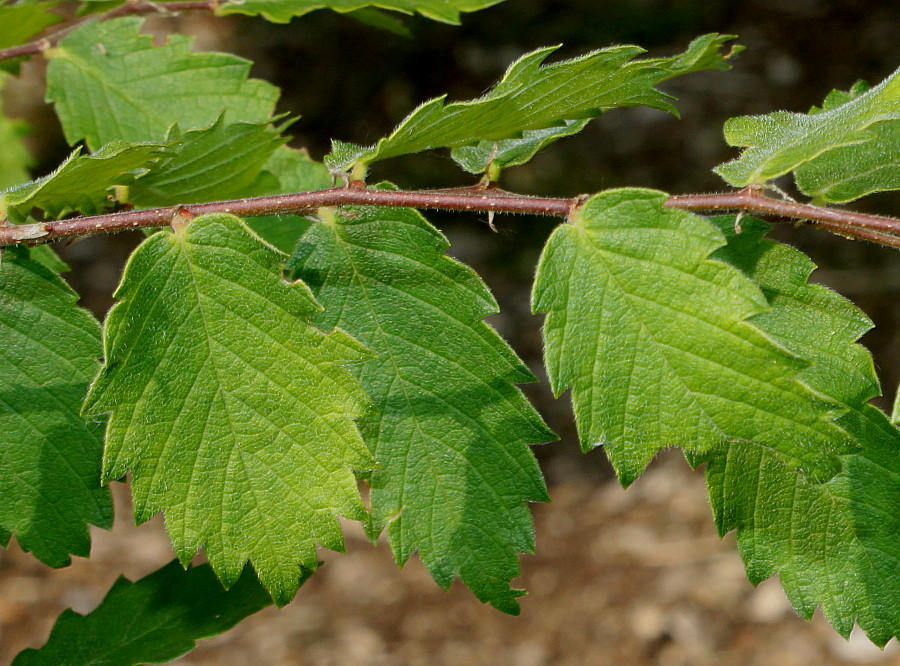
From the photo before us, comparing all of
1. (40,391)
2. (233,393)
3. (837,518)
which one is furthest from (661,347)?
(40,391)

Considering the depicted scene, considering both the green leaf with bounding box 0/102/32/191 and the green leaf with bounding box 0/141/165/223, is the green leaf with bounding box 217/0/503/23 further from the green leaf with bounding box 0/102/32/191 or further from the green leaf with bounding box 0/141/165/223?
the green leaf with bounding box 0/102/32/191

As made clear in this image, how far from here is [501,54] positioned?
5.99 meters

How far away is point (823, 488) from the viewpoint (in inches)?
44.9

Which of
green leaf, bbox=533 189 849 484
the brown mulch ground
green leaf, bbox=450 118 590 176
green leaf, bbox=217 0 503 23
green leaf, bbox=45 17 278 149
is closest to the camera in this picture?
green leaf, bbox=533 189 849 484

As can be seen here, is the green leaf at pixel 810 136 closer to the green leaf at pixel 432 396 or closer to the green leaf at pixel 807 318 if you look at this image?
the green leaf at pixel 807 318

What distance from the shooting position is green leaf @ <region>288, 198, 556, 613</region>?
115cm

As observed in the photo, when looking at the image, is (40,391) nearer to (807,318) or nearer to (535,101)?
(535,101)

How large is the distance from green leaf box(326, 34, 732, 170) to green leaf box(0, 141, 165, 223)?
242 mm

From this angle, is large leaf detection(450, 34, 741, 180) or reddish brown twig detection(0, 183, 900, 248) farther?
large leaf detection(450, 34, 741, 180)

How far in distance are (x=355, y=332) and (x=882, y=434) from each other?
69 cm

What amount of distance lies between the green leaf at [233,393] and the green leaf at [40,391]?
17 centimetres

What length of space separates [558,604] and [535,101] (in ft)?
10.7

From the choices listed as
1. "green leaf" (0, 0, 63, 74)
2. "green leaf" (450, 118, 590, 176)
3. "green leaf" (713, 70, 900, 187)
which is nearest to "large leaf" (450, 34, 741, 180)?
"green leaf" (450, 118, 590, 176)

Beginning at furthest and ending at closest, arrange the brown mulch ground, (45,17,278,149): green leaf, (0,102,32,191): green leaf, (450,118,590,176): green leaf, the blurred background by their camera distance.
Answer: the blurred background
the brown mulch ground
(0,102,32,191): green leaf
(45,17,278,149): green leaf
(450,118,590,176): green leaf
